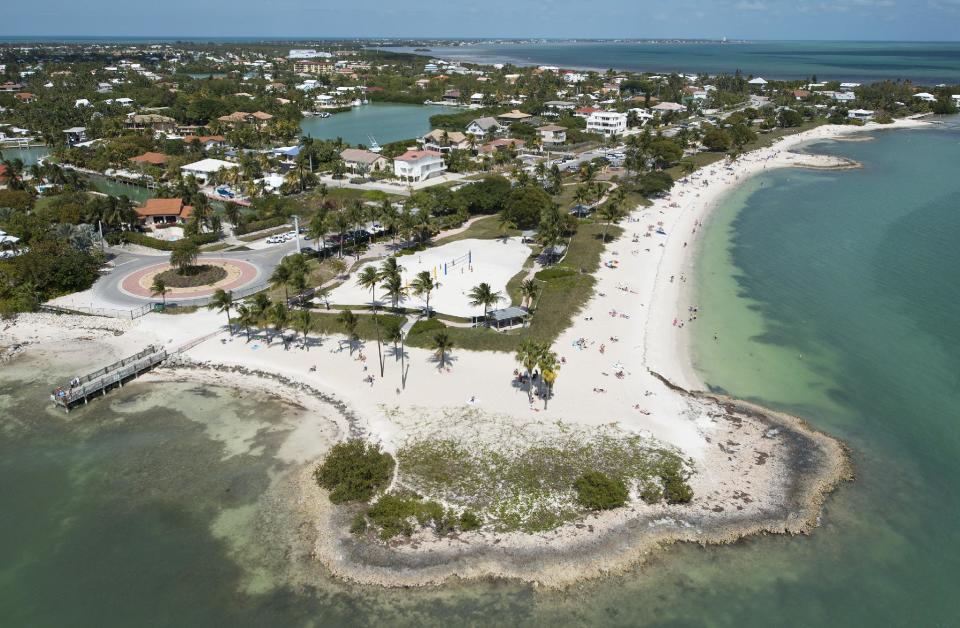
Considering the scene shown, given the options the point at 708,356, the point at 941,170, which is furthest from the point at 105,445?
the point at 941,170

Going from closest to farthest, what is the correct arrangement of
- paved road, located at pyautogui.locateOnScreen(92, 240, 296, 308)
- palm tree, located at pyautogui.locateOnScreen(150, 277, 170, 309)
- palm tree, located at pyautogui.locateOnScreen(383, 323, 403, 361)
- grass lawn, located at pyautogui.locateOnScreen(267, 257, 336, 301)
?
palm tree, located at pyautogui.locateOnScreen(383, 323, 403, 361) → palm tree, located at pyautogui.locateOnScreen(150, 277, 170, 309) → paved road, located at pyautogui.locateOnScreen(92, 240, 296, 308) → grass lawn, located at pyautogui.locateOnScreen(267, 257, 336, 301)

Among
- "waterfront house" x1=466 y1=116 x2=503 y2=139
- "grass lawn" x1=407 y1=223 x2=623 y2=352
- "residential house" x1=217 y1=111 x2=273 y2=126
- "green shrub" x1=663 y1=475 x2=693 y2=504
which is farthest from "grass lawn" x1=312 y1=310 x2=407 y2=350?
"residential house" x1=217 y1=111 x2=273 y2=126

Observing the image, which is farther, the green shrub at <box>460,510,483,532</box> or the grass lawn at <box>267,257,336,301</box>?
the grass lawn at <box>267,257,336,301</box>

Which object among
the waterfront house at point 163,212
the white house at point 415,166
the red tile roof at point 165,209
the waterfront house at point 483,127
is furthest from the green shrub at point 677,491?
the waterfront house at point 483,127

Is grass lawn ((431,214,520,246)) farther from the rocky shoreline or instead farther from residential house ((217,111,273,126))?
residential house ((217,111,273,126))

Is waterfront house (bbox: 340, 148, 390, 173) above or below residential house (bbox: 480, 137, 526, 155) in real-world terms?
below

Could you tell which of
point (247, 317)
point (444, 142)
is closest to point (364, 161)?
point (444, 142)
